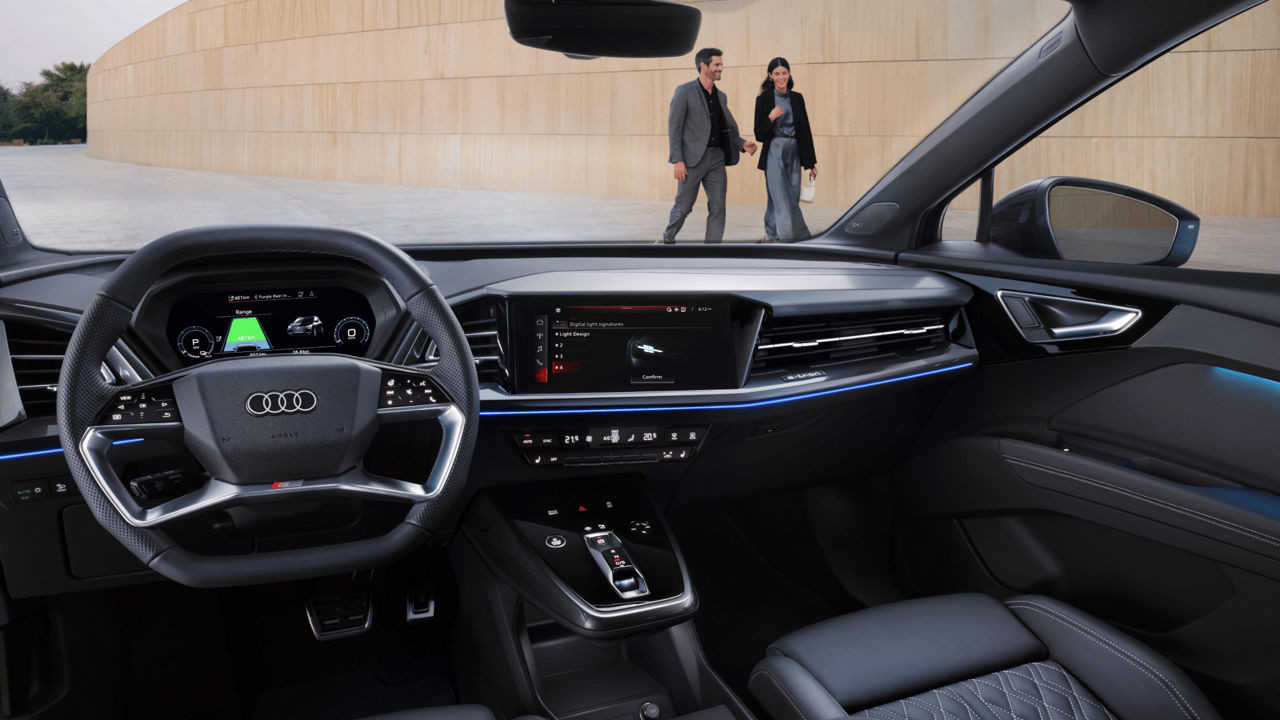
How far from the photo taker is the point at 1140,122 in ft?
7.45

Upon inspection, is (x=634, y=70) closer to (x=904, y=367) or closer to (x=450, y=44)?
(x=450, y=44)

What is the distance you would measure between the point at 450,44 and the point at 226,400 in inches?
338

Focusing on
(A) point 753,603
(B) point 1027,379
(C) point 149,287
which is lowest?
(A) point 753,603

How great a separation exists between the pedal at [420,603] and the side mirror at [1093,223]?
1744 millimetres

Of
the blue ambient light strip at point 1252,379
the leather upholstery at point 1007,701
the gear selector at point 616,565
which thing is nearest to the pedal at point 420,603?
the gear selector at point 616,565

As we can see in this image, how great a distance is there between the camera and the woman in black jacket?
11.5 ft

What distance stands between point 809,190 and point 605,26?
6.35ft

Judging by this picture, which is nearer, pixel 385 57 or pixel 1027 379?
pixel 1027 379

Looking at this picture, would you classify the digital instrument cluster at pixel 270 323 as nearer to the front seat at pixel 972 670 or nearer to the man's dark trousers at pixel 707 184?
the front seat at pixel 972 670

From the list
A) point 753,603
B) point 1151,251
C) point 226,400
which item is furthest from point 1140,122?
point 226,400

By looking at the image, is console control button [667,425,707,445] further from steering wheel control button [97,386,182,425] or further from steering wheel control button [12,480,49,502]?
steering wheel control button [12,480,49,502]

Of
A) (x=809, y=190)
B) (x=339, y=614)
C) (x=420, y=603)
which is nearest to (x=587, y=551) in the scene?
(x=420, y=603)

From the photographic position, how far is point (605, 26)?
1589 mm

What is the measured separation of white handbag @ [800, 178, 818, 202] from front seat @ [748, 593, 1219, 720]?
179cm
